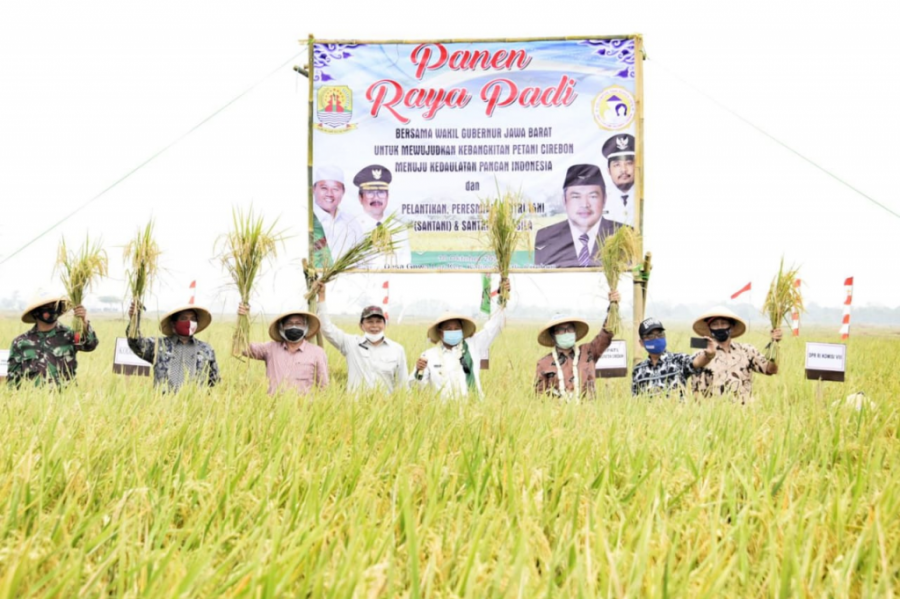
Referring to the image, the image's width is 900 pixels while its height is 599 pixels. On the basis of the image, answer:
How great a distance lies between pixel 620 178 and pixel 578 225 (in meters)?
0.66

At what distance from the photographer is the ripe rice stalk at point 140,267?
5477mm

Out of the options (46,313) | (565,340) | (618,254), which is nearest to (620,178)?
(618,254)

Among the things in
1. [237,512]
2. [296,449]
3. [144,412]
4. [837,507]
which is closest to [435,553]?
[237,512]

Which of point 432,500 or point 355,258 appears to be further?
point 355,258

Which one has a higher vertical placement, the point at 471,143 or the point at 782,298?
the point at 471,143

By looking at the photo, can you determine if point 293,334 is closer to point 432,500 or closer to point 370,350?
point 370,350

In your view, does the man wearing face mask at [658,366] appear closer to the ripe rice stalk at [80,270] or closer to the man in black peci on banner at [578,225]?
the man in black peci on banner at [578,225]

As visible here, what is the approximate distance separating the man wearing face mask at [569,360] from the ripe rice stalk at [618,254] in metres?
0.94

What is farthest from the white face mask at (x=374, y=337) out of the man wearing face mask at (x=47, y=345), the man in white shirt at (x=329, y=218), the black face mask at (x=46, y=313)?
the black face mask at (x=46, y=313)

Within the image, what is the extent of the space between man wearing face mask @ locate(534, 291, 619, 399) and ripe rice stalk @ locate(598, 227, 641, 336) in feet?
3.10

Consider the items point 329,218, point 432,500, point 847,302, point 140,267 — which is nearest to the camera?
point 432,500

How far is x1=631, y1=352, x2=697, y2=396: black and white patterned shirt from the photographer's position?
5746 millimetres

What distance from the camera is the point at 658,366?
5918 mm

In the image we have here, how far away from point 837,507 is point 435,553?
1328mm
